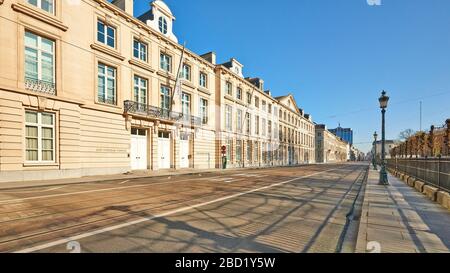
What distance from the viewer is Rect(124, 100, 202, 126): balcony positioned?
20641 mm

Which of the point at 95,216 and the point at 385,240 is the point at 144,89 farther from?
the point at 385,240

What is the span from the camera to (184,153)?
91.9 feet

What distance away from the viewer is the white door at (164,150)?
80.6 feet

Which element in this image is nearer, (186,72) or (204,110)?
(186,72)

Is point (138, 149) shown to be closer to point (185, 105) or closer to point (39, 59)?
point (185, 105)

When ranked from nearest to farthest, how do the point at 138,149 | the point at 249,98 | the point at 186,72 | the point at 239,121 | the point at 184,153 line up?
the point at 138,149 → the point at 184,153 → the point at 186,72 → the point at 239,121 → the point at 249,98

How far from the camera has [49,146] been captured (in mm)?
15023

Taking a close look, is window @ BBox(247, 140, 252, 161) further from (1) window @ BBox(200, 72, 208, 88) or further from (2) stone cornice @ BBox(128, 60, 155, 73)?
(2) stone cornice @ BBox(128, 60, 155, 73)

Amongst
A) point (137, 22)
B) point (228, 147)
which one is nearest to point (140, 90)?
point (137, 22)

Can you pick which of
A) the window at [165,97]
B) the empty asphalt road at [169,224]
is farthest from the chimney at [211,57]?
the empty asphalt road at [169,224]

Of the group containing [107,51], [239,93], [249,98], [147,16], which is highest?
[147,16]

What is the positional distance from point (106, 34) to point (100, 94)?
16.3 feet

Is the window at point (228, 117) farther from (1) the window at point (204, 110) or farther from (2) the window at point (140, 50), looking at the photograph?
(2) the window at point (140, 50)

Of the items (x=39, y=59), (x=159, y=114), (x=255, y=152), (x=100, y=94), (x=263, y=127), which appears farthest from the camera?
(x=263, y=127)
